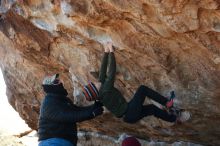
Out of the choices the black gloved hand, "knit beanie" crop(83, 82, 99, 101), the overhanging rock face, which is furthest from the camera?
"knit beanie" crop(83, 82, 99, 101)

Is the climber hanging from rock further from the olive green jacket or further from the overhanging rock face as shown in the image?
the overhanging rock face

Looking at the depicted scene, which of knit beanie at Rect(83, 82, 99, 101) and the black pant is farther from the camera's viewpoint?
the black pant

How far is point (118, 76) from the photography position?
8969 millimetres

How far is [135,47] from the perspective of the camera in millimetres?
8180

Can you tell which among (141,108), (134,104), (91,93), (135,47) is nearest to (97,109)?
(91,93)

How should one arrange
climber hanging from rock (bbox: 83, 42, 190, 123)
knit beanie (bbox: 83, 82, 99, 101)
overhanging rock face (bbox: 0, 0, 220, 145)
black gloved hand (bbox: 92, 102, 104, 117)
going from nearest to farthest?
1. overhanging rock face (bbox: 0, 0, 220, 145)
2. black gloved hand (bbox: 92, 102, 104, 117)
3. knit beanie (bbox: 83, 82, 99, 101)
4. climber hanging from rock (bbox: 83, 42, 190, 123)

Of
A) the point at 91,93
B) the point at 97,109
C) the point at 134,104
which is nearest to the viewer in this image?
the point at 97,109

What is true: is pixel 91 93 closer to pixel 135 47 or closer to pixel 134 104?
pixel 134 104

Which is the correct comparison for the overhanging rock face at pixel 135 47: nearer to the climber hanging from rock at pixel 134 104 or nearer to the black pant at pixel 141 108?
the climber hanging from rock at pixel 134 104

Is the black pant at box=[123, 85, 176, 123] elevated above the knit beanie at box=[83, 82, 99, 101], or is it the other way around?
the knit beanie at box=[83, 82, 99, 101]

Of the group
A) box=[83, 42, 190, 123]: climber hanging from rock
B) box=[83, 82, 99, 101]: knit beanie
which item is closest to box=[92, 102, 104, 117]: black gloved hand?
box=[83, 82, 99, 101]: knit beanie

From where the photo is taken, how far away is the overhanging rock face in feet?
23.4

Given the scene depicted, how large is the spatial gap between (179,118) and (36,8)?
3638 mm

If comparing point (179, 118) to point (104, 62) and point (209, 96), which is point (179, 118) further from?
point (104, 62)
